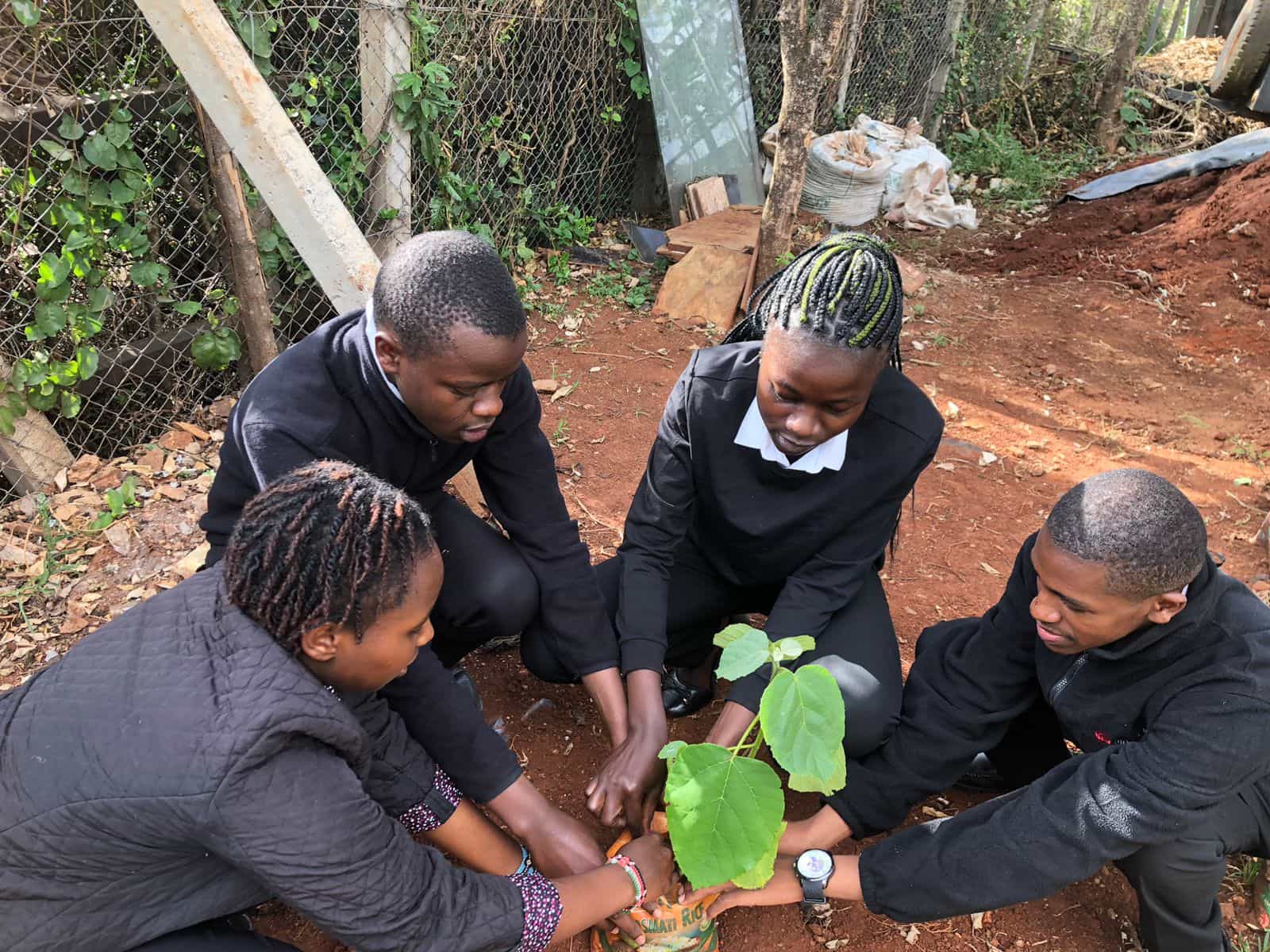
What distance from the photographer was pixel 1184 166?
6.73 m

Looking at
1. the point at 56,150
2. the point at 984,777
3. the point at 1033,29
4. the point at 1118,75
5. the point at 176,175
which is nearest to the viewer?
the point at 984,777

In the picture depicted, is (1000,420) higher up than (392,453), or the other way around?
(392,453)

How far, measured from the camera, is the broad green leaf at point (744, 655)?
57.9 inches

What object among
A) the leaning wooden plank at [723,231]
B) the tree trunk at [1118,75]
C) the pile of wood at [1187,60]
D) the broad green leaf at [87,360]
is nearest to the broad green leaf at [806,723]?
the broad green leaf at [87,360]

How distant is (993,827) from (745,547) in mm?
814

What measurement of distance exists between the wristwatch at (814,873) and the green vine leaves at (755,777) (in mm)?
266

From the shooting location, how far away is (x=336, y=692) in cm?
135

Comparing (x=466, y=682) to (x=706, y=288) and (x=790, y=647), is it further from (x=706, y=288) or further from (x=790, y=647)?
(x=706, y=288)

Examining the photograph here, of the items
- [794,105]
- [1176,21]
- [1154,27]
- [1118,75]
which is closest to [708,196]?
[794,105]

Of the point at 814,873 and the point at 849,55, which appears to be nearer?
the point at 814,873

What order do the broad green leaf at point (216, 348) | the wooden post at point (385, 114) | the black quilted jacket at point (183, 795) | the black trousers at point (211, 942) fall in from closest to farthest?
the black quilted jacket at point (183, 795)
the black trousers at point (211, 942)
the broad green leaf at point (216, 348)
the wooden post at point (385, 114)

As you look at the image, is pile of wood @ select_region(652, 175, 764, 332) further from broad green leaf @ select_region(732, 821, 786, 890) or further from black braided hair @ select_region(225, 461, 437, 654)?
black braided hair @ select_region(225, 461, 437, 654)

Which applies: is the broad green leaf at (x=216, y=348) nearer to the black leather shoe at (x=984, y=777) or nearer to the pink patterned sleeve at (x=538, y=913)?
the pink patterned sleeve at (x=538, y=913)

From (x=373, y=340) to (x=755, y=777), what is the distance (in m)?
1.03
